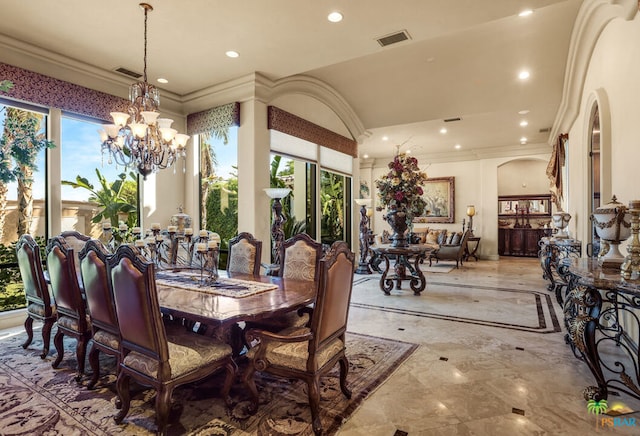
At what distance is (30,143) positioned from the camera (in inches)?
149

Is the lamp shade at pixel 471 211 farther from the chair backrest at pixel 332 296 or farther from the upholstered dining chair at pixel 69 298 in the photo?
the upholstered dining chair at pixel 69 298

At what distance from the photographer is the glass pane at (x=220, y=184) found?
217 inches

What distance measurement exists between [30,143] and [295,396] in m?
3.89

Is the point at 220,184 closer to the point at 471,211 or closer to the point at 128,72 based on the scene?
the point at 128,72

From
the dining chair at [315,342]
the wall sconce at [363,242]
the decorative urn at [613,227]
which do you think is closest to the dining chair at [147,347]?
the dining chair at [315,342]

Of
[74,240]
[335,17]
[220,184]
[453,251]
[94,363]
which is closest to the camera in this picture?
[94,363]

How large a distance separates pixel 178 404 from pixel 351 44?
390 cm

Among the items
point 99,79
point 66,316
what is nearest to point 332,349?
point 66,316

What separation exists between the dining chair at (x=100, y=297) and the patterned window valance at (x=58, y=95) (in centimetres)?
299

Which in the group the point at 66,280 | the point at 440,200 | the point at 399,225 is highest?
the point at 440,200

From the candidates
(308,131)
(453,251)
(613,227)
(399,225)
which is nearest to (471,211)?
(453,251)

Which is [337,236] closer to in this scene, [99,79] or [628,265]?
[99,79]

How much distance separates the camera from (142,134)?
11.0ft

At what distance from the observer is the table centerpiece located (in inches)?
207
